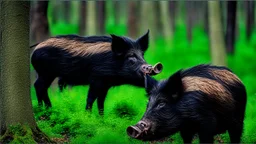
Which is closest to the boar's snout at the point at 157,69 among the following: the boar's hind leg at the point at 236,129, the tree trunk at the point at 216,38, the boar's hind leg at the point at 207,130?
the boar's hind leg at the point at 236,129

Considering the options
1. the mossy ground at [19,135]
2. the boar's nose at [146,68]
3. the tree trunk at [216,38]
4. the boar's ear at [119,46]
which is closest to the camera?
the mossy ground at [19,135]

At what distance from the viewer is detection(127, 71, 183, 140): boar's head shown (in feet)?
24.7

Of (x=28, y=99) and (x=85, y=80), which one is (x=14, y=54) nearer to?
(x=28, y=99)

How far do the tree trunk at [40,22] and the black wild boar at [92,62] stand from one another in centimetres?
408

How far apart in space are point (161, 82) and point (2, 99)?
247 cm

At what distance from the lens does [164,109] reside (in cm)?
766

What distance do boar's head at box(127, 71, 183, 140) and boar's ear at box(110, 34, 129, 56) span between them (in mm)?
2758

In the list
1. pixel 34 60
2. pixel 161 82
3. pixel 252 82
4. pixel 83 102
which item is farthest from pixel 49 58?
pixel 252 82

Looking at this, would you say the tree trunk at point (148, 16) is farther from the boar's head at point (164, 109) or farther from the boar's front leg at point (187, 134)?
the boar's head at point (164, 109)

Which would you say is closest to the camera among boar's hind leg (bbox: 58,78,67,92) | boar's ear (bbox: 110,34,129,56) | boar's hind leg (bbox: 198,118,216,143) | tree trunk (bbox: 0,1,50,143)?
boar's hind leg (bbox: 198,118,216,143)

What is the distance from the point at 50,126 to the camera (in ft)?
32.4

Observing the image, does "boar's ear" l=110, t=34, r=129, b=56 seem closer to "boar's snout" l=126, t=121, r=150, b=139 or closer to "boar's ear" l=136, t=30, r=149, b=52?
"boar's ear" l=136, t=30, r=149, b=52

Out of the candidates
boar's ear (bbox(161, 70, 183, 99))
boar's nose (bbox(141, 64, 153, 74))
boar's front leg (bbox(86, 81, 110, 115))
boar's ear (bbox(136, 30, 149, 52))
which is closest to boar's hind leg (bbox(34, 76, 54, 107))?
boar's front leg (bbox(86, 81, 110, 115))

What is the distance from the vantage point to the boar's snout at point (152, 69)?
31.8 ft
